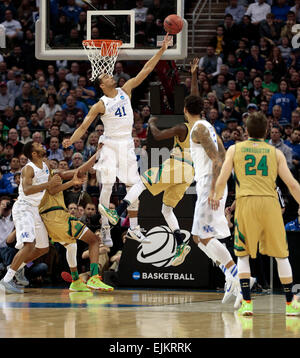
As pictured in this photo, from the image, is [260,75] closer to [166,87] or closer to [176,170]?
[166,87]

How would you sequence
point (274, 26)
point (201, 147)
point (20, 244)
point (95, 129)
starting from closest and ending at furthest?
point (201, 147), point (20, 244), point (95, 129), point (274, 26)

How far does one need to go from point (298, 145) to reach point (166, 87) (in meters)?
3.20

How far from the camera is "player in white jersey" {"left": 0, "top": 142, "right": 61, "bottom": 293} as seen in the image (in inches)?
409

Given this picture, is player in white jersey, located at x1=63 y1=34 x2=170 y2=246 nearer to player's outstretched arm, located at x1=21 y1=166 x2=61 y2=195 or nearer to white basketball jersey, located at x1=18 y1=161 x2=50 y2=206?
player's outstretched arm, located at x1=21 y1=166 x2=61 y2=195

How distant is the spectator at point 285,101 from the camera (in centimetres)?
1489

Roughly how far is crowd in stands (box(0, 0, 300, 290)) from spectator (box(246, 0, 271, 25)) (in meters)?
0.02

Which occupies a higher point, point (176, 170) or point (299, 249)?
point (176, 170)

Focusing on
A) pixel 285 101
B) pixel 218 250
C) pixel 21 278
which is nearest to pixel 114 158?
pixel 218 250

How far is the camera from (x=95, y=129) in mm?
15438

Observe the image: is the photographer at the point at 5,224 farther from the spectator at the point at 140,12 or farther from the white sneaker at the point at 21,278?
the spectator at the point at 140,12

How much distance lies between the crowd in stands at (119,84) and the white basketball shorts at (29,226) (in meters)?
1.65

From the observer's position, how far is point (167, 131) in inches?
356

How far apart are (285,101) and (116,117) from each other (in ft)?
18.9
